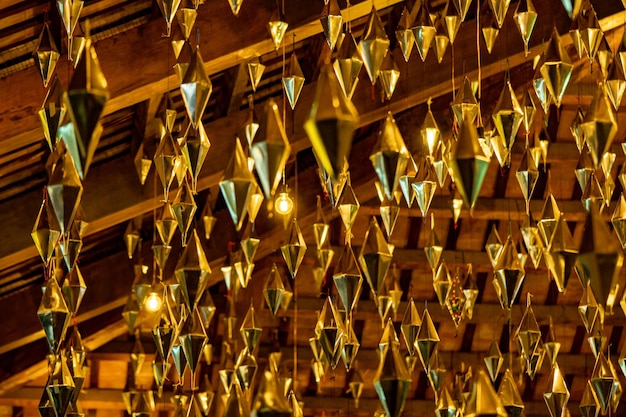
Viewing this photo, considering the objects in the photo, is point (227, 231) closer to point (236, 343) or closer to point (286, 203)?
point (236, 343)

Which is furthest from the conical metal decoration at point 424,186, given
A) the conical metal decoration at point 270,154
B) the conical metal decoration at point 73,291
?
the conical metal decoration at point 270,154

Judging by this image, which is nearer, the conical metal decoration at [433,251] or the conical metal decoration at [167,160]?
the conical metal decoration at [167,160]

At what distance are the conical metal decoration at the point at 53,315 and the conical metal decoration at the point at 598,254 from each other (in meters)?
3.00

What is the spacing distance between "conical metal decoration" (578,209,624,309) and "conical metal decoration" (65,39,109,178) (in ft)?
3.48

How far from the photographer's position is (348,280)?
440cm

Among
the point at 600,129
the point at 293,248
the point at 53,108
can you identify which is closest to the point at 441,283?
the point at 293,248

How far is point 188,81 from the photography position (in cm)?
333

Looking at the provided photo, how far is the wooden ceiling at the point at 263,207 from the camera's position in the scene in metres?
5.59

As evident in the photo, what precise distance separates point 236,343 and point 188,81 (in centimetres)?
542

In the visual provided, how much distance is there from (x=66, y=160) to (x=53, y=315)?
1.95 m

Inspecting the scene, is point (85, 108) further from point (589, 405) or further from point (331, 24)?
point (589, 405)

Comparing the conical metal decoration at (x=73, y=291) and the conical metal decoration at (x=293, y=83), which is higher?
the conical metal decoration at (x=293, y=83)

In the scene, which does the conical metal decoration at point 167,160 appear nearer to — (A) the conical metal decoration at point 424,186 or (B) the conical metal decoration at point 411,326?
(A) the conical metal decoration at point 424,186

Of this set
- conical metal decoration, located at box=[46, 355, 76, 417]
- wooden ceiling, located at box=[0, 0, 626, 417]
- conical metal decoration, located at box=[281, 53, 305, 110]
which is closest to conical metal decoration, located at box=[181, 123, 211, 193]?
conical metal decoration, located at box=[281, 53, 305, 110]
